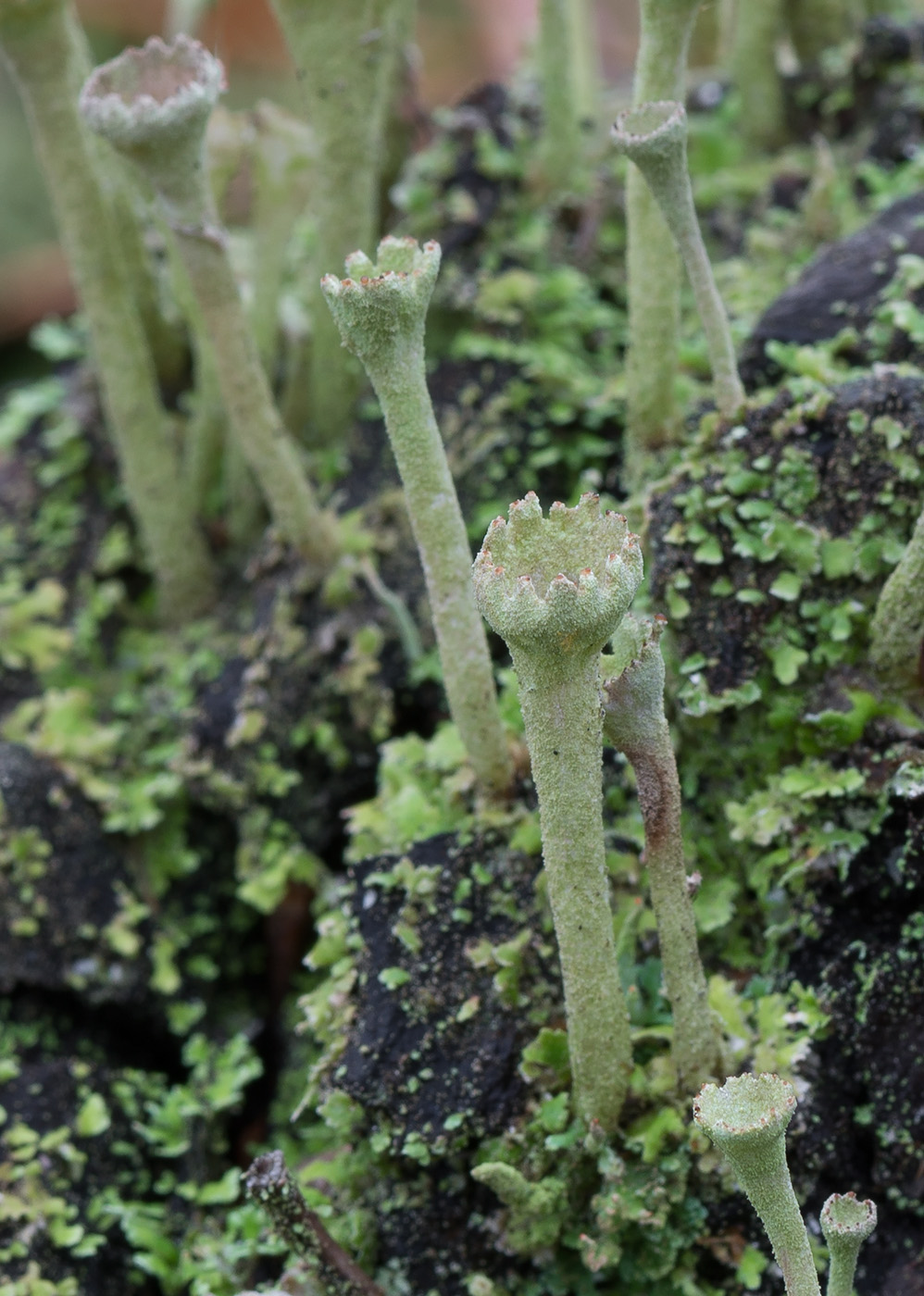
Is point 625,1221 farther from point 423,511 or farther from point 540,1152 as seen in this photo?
point 423,511

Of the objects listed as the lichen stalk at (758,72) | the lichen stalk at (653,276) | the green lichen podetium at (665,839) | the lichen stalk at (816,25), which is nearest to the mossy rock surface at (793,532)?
the lichen stalk at (653,276)

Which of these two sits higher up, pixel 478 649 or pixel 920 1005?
pixel 478 649

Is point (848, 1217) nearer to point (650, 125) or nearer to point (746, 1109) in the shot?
point (746, 1109)

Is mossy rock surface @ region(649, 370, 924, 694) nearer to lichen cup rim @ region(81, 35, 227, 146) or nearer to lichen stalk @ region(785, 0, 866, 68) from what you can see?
lichen cup rim @ region(81, 35, 227, 146)

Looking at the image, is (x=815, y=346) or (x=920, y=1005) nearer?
(x=920, y=1005)

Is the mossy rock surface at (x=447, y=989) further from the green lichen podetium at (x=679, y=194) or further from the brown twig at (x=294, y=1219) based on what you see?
the green lichen podetium at (x=679, y=194)

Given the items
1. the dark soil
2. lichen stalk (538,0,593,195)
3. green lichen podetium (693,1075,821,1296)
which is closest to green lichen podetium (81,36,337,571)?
the dark soil

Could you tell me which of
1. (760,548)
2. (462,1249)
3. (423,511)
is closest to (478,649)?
(423,511)
